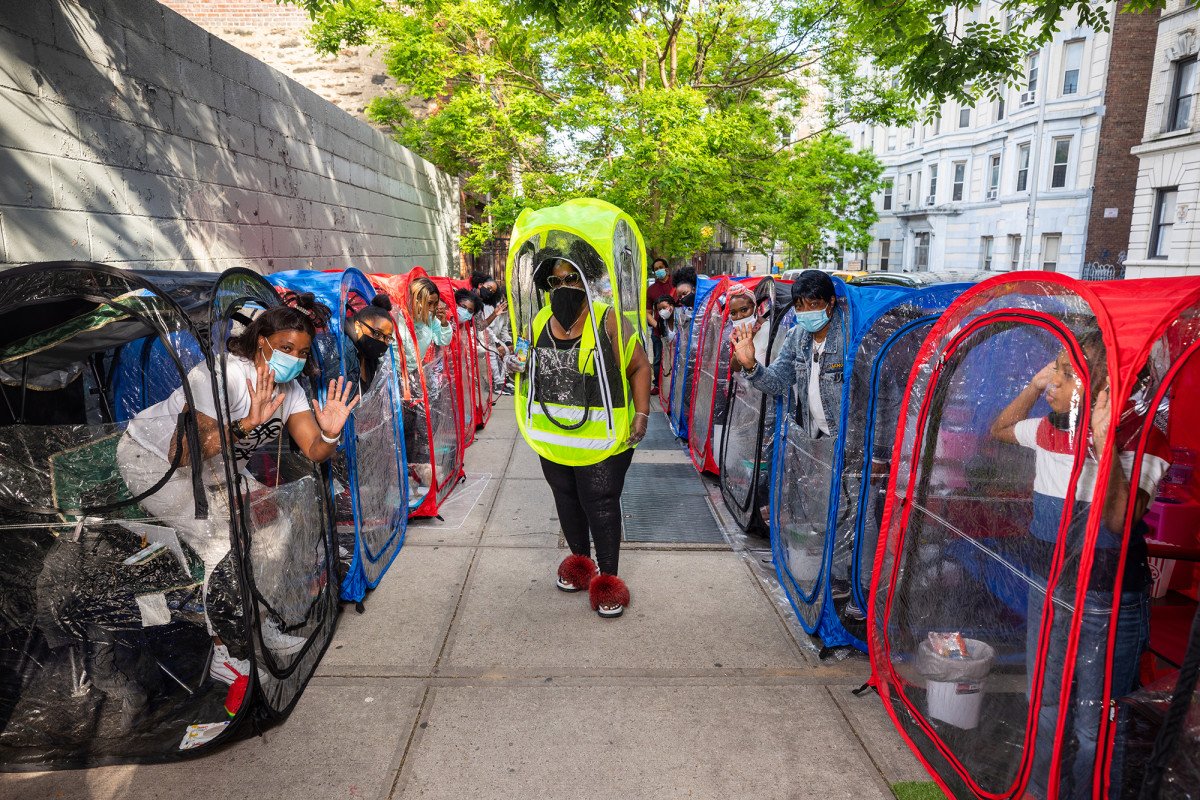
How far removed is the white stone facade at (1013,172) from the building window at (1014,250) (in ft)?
0.13

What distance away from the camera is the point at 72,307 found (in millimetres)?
2883

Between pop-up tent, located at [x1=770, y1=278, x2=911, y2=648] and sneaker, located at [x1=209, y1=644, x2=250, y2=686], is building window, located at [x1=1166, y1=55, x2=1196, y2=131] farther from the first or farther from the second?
sneaker, located at [x1=209, y1=644, x2=250, y2=686]

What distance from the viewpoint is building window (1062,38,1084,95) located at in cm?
2384

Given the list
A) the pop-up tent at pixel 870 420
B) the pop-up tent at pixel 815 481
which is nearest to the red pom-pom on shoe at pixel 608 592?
the pop-up tent at pixel 815 481

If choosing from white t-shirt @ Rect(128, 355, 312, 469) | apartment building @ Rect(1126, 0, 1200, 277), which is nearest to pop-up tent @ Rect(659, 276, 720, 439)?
white t-shirt @ Rect(128, 355, 312, 469)

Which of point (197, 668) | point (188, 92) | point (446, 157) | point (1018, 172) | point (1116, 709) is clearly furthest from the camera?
point (1018, 172)

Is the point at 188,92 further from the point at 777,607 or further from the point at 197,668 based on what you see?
the point at 777,607

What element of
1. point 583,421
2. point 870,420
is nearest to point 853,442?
point 870,420

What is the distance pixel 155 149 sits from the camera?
490cm

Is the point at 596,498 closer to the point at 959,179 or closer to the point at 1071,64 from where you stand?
the point at 1071,64

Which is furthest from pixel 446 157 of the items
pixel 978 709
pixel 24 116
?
pixel 978 709

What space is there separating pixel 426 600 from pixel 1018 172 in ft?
94.3

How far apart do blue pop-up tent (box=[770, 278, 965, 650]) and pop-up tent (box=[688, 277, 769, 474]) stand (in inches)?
72.7

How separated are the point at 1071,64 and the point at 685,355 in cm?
2457
